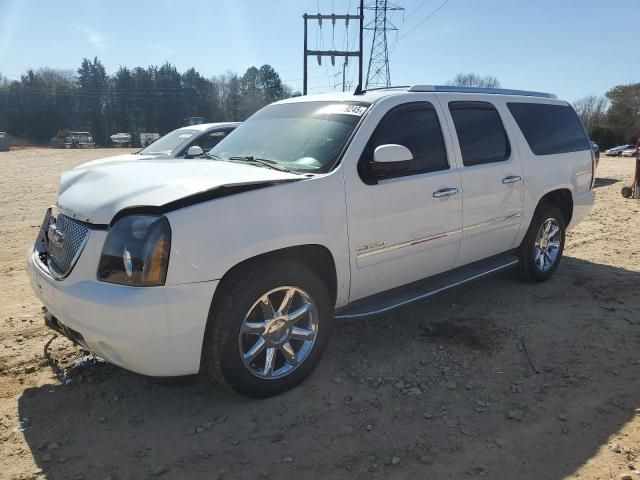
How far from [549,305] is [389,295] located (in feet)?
6.59

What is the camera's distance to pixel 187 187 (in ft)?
9.45

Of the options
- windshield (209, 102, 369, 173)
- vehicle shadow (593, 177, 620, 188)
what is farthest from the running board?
vehicle shadow (593, 177, 620, 188)

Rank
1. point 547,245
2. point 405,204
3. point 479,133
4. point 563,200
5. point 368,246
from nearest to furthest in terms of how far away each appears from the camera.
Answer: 1. point 368,246
2. point 405,204
3. point 479,133
4. point 547,245
5. point 563,200

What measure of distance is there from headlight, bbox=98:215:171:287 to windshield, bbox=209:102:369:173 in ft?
3.76

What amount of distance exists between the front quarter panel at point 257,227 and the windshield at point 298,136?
27cm

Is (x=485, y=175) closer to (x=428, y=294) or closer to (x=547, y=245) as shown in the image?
(x=428, y=294)

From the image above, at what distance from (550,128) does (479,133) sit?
1380 mm

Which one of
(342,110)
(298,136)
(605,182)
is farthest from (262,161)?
(605,182)

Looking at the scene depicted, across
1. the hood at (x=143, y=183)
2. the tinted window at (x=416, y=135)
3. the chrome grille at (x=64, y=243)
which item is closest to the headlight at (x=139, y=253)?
the hood at (x=143, y=183)

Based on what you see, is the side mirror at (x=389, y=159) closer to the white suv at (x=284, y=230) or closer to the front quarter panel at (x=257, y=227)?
the white suv at (x=284, y=230)

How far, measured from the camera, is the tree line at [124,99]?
247 ft

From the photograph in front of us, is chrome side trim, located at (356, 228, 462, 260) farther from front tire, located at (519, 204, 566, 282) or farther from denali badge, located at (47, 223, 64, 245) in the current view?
denali badge, located at (47, 223, 64, 245)

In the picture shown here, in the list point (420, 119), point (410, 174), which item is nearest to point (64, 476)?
point (410, 174)

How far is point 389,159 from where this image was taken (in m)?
3.41
